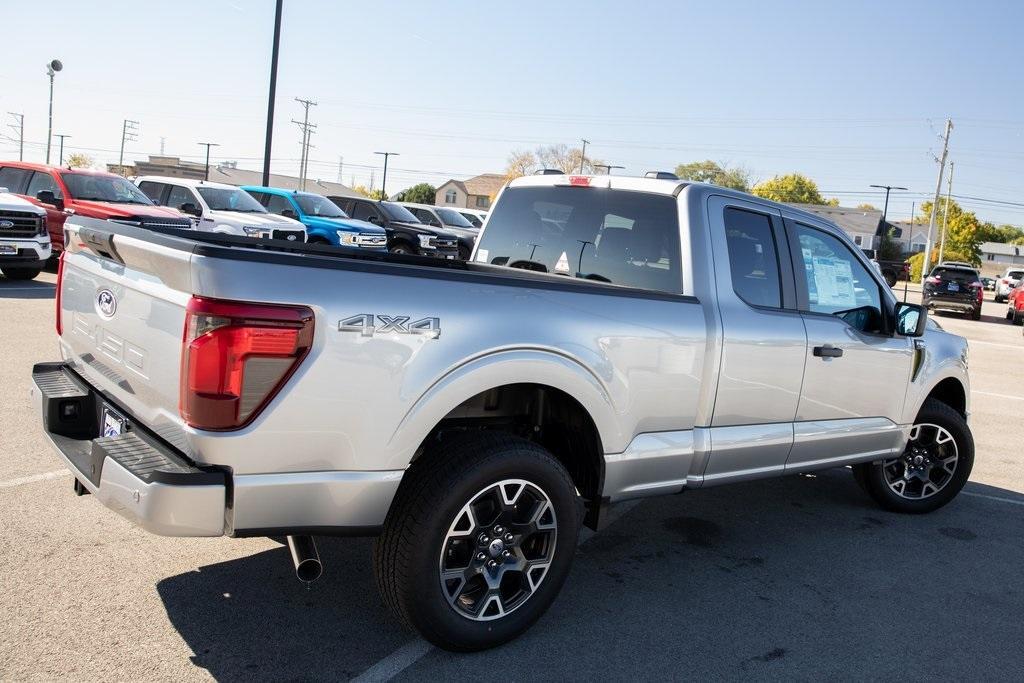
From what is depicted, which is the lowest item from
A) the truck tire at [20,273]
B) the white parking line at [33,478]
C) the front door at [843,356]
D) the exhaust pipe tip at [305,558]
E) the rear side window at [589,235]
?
the white parking line at [33,478]

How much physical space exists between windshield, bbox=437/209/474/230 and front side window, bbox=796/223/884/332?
2341cm

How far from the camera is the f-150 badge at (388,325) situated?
9.10ft

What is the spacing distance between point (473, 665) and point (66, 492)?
8.58 feet

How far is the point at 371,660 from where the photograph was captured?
316 cm

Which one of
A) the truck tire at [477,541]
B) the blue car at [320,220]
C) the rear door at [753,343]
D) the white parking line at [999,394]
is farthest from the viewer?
the blue car at [320,220]

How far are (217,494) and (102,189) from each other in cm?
1400

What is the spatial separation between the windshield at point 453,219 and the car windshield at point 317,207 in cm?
755

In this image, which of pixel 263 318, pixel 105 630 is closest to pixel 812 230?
pixel 263 318

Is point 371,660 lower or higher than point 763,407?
lower

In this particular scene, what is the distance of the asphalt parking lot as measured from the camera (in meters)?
3.15

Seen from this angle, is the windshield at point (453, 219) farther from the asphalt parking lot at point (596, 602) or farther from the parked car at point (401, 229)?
the asphalt parking lot at point (596, 602)

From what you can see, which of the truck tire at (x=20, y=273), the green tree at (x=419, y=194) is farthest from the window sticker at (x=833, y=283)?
the green tree at (x=419, y=194)

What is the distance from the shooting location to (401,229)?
76.0ft

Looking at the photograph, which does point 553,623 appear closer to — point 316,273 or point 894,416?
point 316,273
